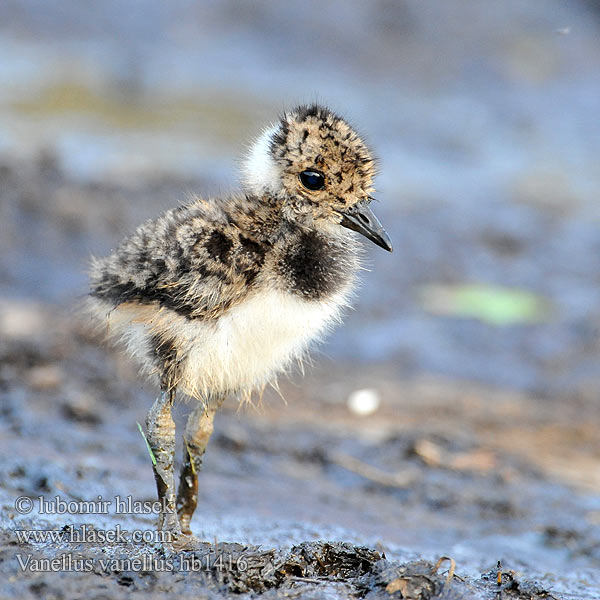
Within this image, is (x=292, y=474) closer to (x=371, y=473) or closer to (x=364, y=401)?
(x=371, y=473)

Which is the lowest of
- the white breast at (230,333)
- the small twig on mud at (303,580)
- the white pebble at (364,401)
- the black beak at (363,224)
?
the small twig on mud at (303,580)

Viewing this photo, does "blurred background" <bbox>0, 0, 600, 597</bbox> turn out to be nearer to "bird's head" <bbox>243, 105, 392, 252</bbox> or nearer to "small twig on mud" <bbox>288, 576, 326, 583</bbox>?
"bird's head" <bbox>243, 105, 392, 252</bbox>

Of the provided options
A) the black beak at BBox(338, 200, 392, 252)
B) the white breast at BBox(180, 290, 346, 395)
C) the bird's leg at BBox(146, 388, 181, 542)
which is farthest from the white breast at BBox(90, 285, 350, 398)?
the black beak at BBox(338, 200, 392, 252)

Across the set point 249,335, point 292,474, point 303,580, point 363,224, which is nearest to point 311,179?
point 363,224

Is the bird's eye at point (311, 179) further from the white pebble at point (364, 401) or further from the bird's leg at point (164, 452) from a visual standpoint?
the white pebble at point (364, 401)

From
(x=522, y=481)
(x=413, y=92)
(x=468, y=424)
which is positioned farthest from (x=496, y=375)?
(x=413, y=92)

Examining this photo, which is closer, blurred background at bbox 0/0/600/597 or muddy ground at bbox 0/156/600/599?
muddy ground at bbox 0/156/600/599

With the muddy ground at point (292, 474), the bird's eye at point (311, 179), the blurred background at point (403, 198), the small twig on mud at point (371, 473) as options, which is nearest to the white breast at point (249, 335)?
the bird's eye at point (311, 179)
